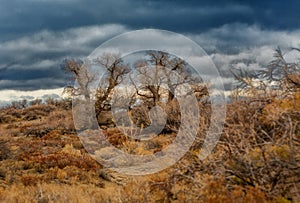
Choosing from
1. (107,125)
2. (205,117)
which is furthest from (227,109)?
(107,125)

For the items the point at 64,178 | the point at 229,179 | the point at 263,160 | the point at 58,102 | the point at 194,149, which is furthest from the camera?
the point at 58,102

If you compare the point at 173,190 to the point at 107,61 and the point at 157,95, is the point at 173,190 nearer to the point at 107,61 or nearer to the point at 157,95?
the point at 157,95

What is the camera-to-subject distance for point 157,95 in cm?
2634

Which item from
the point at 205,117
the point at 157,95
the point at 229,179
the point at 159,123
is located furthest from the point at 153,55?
the point at 229,179

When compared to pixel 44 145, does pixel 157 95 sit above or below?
above

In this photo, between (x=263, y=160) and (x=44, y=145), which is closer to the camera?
(x=263, y=160)

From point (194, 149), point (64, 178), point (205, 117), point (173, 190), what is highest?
point (205, 117)

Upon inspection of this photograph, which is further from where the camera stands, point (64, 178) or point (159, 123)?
point (159, 123)

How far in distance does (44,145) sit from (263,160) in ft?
52.9

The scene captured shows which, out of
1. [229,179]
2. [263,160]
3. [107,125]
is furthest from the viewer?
[107,125]

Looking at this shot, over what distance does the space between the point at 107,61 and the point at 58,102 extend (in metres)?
21.5

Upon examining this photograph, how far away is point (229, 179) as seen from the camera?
21.6ft

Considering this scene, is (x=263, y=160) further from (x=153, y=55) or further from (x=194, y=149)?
(x=153, y=55)

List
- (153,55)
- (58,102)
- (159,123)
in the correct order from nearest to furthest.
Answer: (159,123), (153,55), (58,102)
